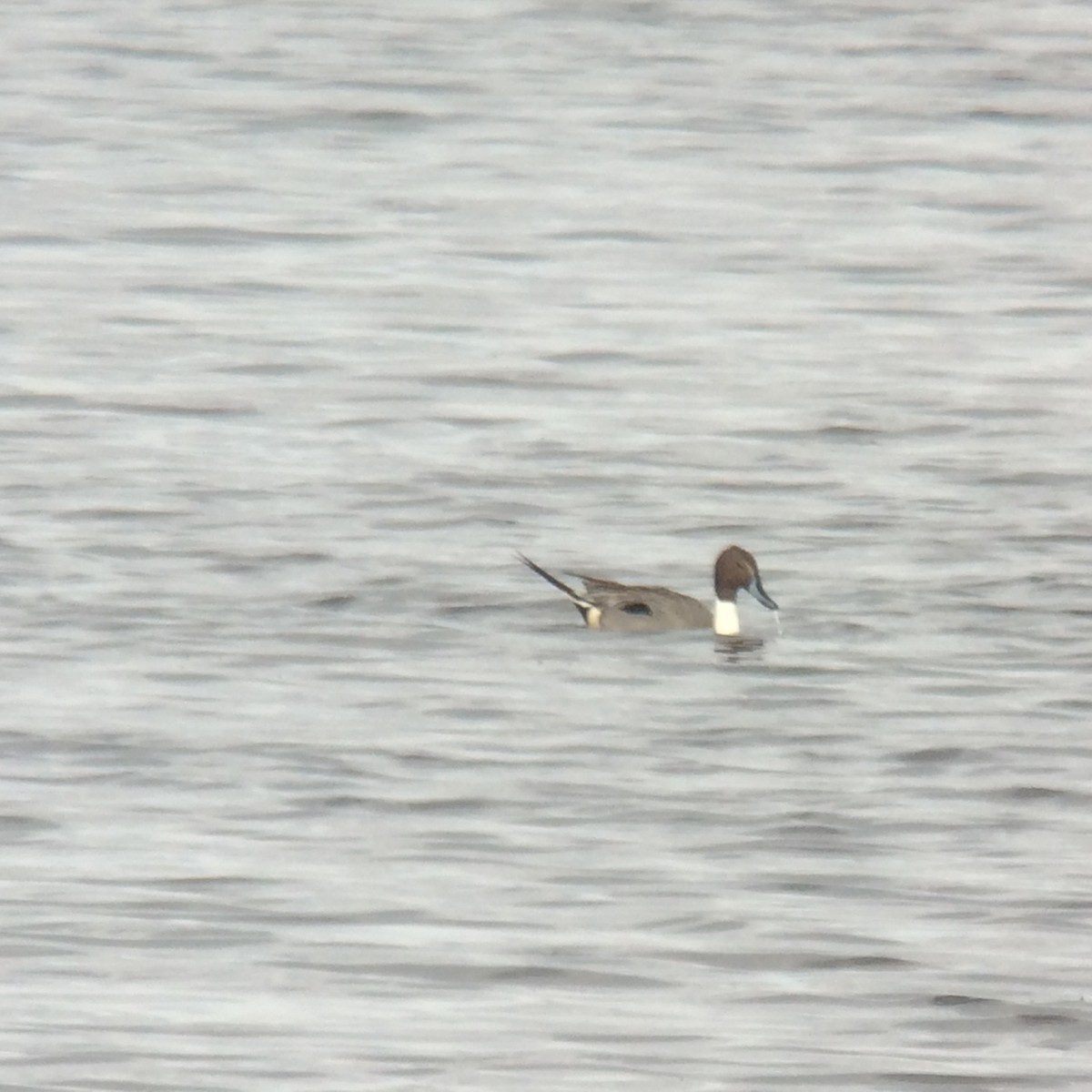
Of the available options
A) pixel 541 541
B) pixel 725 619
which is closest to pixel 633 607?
pixel 725 619

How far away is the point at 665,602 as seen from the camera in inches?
504

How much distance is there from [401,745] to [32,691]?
133 cm

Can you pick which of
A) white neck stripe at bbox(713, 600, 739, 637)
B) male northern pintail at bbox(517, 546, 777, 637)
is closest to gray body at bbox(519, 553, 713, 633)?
male northern pintail at bbox(517, 546, 777, 637)

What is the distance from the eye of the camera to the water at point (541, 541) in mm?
7449

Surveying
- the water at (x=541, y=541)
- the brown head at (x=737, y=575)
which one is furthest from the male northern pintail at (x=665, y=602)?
the water at (x=541, y=541)

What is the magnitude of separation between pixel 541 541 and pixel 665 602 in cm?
120

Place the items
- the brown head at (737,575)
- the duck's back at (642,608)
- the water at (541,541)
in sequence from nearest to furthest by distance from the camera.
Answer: the water at (541,541)
the duck's back at (642,608)
the brown head at (737,575)

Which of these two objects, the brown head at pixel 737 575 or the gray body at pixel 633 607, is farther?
the brown head at pixel 737 575

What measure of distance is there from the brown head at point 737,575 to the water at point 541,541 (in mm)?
176

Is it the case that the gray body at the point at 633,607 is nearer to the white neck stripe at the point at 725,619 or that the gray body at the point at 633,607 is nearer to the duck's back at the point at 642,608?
the duck's back at the point at 642,608

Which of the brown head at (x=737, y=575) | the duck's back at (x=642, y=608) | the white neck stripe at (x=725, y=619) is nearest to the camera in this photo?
the duck's back at (x=642, y=608)

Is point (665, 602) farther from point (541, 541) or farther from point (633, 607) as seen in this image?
point (541, 541)

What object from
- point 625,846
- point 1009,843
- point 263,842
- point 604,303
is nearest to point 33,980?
point 263,842

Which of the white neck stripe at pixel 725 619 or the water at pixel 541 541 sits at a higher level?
the water at pixel 541 541
